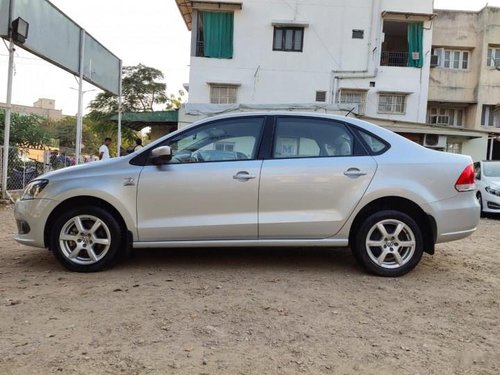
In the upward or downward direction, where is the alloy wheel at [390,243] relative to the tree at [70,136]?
downward

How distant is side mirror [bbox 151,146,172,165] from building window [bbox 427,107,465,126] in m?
25.5

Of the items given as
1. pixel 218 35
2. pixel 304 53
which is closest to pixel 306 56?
pixel 304 53

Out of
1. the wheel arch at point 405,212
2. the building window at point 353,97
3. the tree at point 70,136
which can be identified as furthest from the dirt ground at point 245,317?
the tree at point 70,136

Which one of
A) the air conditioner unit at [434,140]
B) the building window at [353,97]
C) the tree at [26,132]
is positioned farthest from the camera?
the building window at [353,97]

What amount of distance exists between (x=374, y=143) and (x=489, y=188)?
25.4 feet

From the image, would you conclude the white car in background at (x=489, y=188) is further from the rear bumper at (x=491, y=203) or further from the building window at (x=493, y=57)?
the building window at (x=493, y=57)

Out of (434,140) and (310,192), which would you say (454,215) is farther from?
(434,140)

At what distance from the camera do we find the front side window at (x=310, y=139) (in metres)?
4.76

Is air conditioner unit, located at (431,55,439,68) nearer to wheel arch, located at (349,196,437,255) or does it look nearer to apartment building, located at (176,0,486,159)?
apartment building, located at (176,0,486,159)

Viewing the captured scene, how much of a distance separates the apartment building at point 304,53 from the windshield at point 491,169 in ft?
36.2

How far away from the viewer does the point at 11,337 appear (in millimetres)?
3197

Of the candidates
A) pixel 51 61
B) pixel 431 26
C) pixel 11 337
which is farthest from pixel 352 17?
pixel 11 337

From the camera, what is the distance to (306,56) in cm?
2322

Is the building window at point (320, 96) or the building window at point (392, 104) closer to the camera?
the building window at point (320, 96)
